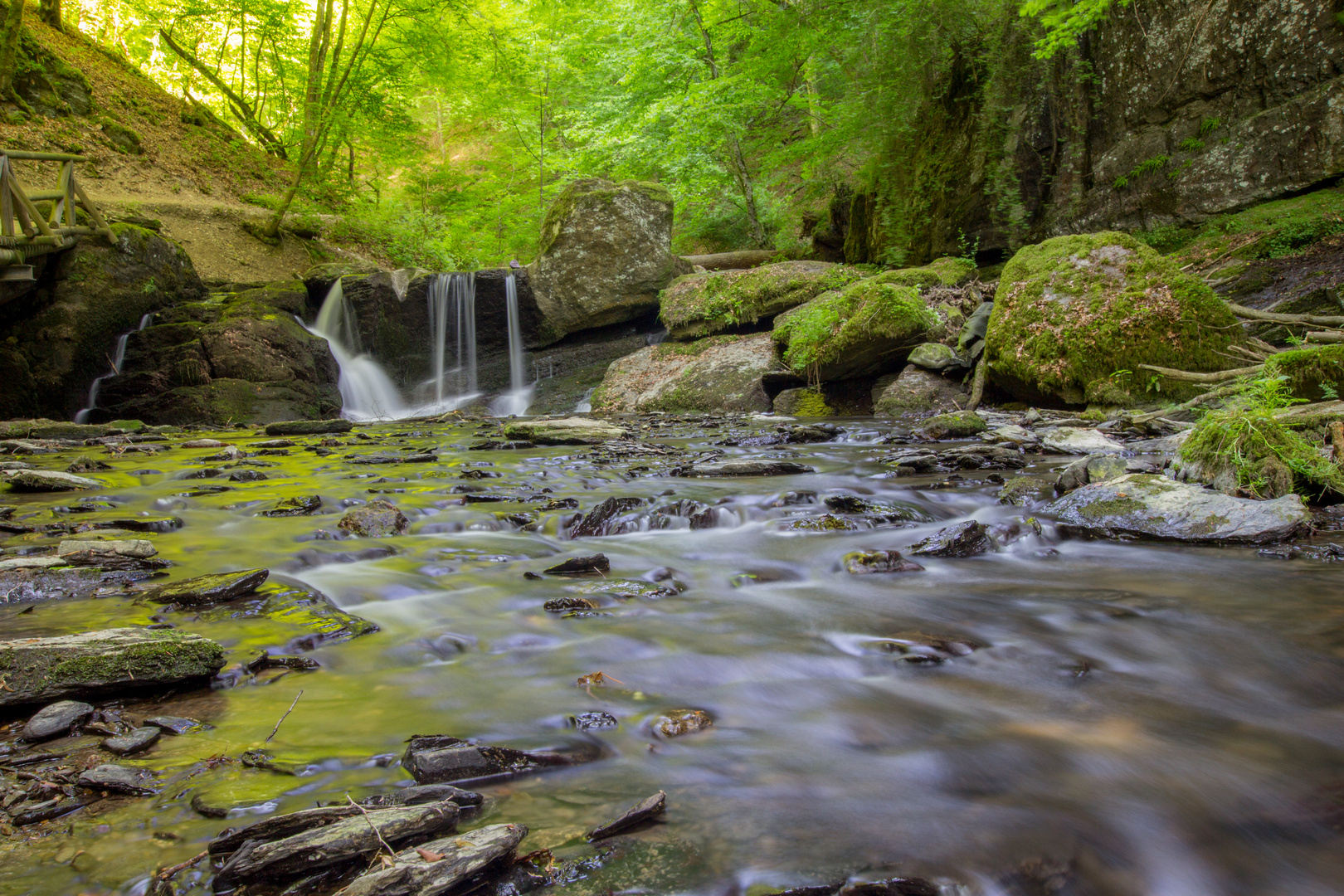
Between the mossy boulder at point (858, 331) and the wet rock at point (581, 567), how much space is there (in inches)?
302

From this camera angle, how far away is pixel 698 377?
1273 centimetres

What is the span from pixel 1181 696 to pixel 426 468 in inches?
240

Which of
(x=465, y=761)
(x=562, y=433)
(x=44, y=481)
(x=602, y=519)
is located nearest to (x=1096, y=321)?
(x=562, y=433)

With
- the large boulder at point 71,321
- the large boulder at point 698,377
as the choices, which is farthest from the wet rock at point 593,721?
the large boulder at point 71,321

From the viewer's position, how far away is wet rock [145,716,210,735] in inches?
69.6

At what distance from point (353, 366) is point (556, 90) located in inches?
488

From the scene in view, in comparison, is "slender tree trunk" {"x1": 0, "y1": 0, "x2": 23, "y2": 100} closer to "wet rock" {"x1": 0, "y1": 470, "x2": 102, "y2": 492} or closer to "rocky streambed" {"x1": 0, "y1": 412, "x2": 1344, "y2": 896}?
"wet rock" {"x1": 0, "y1": 470, "x2": 102, "y2": 492}

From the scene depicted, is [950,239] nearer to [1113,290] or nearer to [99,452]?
[1113,290]

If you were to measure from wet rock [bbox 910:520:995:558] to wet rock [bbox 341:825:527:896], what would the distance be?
113 inches

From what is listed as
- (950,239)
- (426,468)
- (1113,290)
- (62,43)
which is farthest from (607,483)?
(62,43)

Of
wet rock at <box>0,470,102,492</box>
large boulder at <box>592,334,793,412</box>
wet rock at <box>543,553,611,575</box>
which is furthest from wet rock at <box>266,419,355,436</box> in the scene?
wet rock at <box>543,553,611,575</box>

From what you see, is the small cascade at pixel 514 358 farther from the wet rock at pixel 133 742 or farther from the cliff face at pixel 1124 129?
the wet rock at pixel 133 742

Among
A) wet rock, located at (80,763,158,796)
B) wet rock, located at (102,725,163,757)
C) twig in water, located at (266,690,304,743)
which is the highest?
wet rock, located at (80,763,158,796)

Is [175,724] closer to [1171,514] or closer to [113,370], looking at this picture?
[1171,514]
